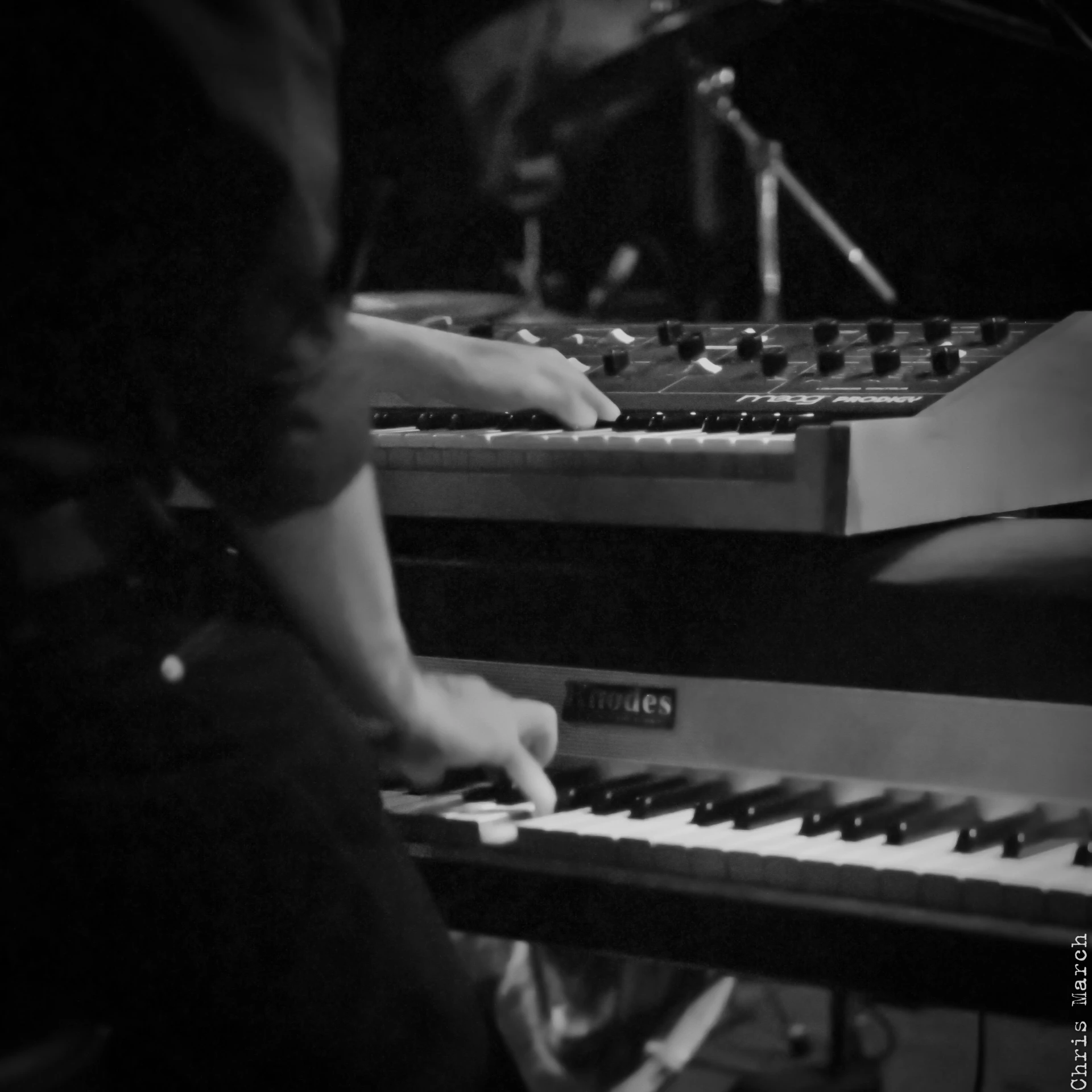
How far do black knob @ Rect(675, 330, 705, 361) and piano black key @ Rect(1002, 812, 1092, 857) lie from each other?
549mm

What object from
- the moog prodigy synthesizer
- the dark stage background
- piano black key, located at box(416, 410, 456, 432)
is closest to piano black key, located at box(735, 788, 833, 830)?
the moog prodigy synthesizer

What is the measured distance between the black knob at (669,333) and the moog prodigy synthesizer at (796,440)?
0.04 meters

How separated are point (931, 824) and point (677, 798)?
22 centimetres

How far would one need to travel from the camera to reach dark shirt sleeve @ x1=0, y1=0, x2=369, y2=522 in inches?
31.4

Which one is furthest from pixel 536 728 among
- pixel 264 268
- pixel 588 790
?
pixel 264 268

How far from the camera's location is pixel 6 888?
893 mm

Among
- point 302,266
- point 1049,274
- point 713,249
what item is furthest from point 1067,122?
point 302,266

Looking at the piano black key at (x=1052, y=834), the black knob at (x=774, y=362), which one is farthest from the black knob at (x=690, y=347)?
the piano black key at (x=1052, y=834)

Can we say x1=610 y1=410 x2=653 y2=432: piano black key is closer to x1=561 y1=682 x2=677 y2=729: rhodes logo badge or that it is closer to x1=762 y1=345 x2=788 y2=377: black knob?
x1=762 y1=345 x2=788 y2=377: black knob

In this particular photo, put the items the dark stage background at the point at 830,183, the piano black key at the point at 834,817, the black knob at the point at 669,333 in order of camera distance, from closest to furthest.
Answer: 1. the piano black key at the point at 834,817
2. the black knob at the point at 669,333
3. the dark stage background at the point at 830,183

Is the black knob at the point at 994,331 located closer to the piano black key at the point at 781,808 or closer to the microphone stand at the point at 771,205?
the piano black key at the point at 781,808

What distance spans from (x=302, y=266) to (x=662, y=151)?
147cm

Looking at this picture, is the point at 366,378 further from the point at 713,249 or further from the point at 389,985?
the point at 713,249

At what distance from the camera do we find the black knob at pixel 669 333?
1448 millimetres
